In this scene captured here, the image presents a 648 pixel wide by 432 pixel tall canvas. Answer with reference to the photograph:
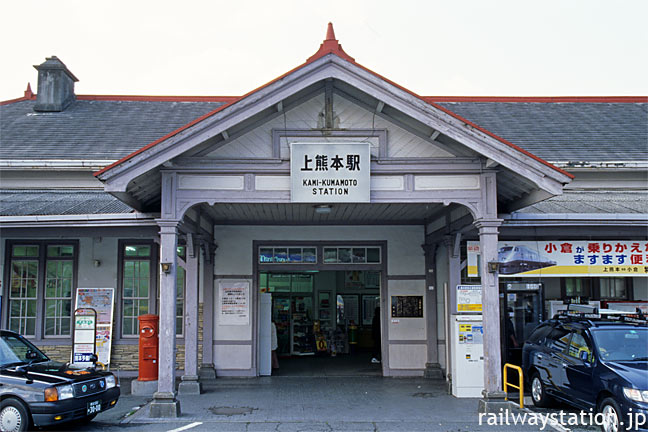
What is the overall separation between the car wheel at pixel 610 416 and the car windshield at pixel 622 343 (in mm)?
786

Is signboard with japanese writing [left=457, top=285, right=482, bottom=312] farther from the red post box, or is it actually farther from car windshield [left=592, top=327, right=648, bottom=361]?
the red post box

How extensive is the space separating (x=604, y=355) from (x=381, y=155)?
187 inches

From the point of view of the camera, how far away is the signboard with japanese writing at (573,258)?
40.6ft

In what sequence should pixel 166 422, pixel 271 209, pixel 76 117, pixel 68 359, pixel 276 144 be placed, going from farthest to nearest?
pixel 76 117 < pixel 68 359 < pixel 271 209 < pixel 276 144 < pixel 166 422

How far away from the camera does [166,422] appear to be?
365 inches

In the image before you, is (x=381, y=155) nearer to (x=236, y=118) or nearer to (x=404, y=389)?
(x=236, y=118)

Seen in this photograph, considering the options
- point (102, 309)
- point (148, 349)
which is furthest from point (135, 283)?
point (148, 349)

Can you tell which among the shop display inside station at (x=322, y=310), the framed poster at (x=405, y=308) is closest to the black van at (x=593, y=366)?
the framed poster at (x=405, y=308)

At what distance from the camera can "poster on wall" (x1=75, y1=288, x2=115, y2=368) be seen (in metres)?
13.6

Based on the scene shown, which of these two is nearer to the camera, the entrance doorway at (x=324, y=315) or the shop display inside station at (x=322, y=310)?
the entrance doorway at (x=324, y=315)

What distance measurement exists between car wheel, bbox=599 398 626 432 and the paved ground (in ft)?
3.34

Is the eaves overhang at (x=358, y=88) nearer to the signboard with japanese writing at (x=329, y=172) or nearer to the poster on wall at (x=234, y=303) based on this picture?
the signboard with japanese writing at (x=329, y=172)

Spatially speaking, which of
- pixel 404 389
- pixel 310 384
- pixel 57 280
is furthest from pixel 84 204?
pixel 404 389

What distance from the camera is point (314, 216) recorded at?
13328 mm
